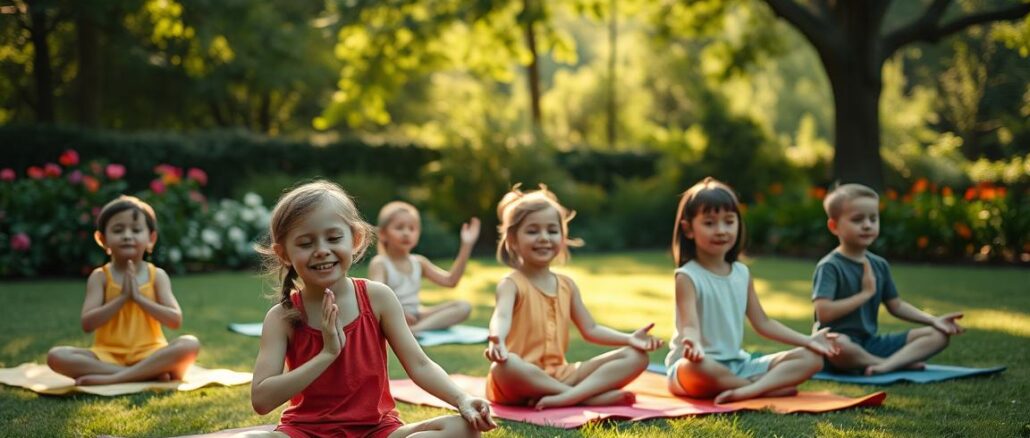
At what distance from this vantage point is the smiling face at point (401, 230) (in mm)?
7770

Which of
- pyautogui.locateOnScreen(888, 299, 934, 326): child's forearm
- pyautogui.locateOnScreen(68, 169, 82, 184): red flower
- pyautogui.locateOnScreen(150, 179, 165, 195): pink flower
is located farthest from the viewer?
pyautogui.locateOnScreen(150, 179, 165, 195): pink flower

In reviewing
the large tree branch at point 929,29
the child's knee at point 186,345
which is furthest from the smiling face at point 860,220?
the large tree branch at point 929,29

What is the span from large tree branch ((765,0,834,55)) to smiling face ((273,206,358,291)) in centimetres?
1158

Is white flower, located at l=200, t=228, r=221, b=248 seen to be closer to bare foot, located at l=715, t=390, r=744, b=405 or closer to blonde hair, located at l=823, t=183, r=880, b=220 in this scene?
blonde hair, located at l=823, t=183, r=880, b=220

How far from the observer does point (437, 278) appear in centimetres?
764

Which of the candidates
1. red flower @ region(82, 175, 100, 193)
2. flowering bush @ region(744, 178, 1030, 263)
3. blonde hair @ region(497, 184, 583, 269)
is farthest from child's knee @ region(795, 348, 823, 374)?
red flower @ region(82, 175, 100, 193)

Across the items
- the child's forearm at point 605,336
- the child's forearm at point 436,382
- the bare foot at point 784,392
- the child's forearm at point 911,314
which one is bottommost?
the bare foot at point 784,392

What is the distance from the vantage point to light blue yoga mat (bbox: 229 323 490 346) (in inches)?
289

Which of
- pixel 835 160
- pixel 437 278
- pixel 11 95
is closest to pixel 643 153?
pixel 835 160

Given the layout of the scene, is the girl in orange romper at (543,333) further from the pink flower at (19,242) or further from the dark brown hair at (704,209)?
the pink flower at (19,242)

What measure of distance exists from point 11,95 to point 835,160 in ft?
71.3

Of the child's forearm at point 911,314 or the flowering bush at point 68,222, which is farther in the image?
the flowering bush at point 68,222

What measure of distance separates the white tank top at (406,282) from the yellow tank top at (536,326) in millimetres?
2807

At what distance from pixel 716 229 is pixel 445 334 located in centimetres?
310
